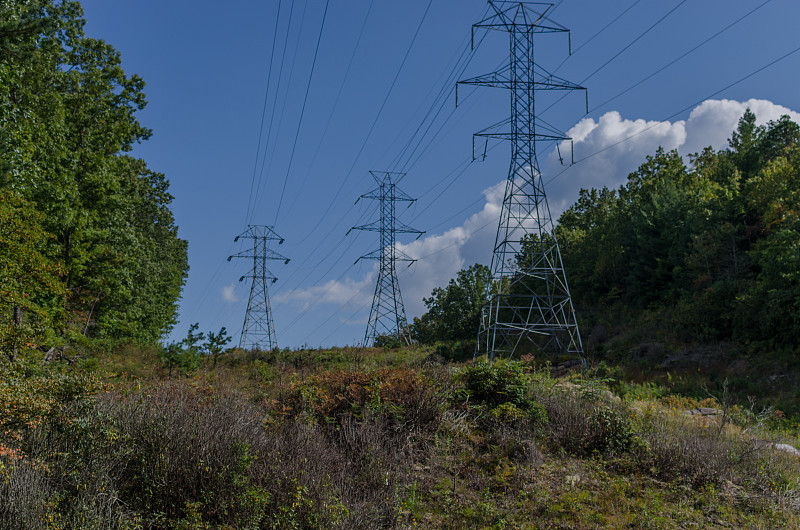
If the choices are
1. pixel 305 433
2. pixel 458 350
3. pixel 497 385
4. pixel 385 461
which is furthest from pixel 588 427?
pixel 458 350

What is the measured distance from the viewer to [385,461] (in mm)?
6996

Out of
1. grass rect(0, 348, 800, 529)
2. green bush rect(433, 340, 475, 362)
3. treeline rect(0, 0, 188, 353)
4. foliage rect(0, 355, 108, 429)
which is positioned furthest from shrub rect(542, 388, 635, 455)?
green bush rect(433, 340, 475, 362)

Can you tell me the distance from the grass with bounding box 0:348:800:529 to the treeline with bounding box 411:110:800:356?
59.2ft

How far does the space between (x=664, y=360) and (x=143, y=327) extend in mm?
32854

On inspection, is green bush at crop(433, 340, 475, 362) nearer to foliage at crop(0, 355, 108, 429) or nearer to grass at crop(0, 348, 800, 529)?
grass at crop(0, 348, 800, 529)

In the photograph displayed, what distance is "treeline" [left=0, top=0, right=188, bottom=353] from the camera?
1270cm

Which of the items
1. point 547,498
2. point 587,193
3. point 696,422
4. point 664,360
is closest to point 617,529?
point 547,498

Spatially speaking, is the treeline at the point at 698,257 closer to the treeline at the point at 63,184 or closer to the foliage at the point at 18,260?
the treeline at the point at 63,184

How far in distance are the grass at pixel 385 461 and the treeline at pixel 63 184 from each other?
5298 millimetres

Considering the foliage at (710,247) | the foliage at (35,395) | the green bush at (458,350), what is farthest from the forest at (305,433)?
the green bush at (458,350)

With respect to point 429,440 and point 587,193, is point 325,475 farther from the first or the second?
point 587,193

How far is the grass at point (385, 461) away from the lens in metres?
5.48

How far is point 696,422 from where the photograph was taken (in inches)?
408

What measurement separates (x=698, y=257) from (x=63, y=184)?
33.4 meters
